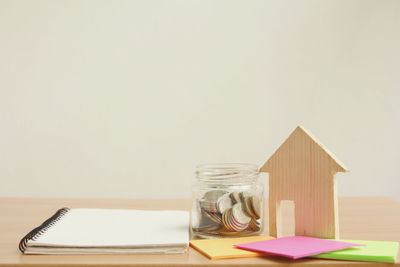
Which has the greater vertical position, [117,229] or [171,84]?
[171,84]

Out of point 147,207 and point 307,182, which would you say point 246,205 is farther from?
point 147,207

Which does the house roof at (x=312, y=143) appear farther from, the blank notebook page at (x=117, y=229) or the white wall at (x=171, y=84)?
the white wall at (x=171, y=84)

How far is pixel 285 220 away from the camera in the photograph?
3.58 ft

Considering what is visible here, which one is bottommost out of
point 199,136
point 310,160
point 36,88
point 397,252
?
point 397,252

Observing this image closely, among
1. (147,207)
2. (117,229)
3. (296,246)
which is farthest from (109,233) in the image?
(147,207)

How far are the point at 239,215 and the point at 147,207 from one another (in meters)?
0.46

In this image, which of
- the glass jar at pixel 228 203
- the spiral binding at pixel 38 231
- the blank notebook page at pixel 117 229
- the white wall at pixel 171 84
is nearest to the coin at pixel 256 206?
the glass jar at pixel 228 203

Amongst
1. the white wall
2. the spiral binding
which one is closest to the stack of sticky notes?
the spiral binding

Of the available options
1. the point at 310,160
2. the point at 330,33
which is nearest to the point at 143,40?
the point at 330,33

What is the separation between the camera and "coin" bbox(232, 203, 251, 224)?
35.3 inches

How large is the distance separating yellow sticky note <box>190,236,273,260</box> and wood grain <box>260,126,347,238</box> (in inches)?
2.4

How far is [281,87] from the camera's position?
270 cm

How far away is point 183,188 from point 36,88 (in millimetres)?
799

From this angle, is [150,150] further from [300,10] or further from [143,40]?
[300,10]
